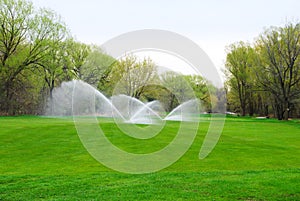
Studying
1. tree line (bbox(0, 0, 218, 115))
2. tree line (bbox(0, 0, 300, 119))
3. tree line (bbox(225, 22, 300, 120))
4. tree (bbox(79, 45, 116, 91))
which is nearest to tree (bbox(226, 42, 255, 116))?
tree line (bbox(0, 0, 300, 119))

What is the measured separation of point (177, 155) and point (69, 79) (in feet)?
144

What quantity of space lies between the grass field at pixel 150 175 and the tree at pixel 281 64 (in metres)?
32.9

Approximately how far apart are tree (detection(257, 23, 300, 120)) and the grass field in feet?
108

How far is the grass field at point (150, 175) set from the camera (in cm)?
678

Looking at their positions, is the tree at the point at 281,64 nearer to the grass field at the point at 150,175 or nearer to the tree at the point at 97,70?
the tree at the point at 97,70

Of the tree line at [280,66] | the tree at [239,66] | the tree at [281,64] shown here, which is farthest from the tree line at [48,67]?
the tree at [239,66]

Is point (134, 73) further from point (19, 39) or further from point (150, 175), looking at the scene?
point (150, 175)

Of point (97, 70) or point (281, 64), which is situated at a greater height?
point (281, 64)

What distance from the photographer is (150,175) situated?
8.58 m

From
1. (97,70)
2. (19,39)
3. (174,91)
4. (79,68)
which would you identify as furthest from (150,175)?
(79,68)

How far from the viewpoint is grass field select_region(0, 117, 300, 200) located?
22.2 ft

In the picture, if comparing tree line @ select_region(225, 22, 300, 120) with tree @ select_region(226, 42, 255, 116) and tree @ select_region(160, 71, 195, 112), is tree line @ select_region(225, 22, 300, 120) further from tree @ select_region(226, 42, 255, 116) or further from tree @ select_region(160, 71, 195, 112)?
tree @ select_region(160, 71, 195, 112)

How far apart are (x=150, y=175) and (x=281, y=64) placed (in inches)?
1638

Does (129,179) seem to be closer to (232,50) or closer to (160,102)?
(160,102)
